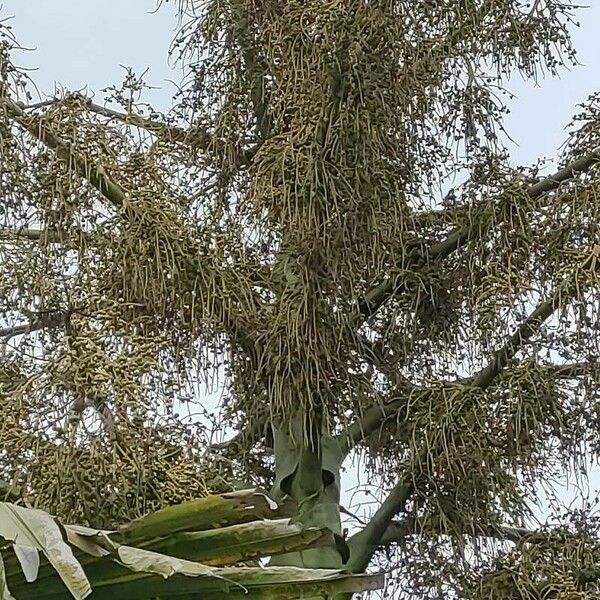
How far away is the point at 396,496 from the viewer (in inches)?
77.9

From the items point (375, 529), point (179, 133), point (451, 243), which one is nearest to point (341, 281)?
point (451, 243)

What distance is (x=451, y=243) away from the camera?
84.2 inches

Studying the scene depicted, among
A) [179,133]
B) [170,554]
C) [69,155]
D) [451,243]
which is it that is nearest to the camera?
[170,554]

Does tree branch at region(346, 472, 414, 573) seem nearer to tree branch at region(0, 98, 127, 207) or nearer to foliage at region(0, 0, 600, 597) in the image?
foliage at region(0, 0, 600, 597)

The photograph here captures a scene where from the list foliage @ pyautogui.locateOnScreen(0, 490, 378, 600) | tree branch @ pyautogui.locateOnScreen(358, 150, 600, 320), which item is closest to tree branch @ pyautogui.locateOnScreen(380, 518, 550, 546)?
tree branch @ pyautogui.locateOnScreen(358, 150, 600, 320)

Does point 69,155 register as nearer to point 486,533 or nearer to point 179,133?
point 179,133

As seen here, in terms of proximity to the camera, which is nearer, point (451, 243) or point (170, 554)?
point (170, 554)

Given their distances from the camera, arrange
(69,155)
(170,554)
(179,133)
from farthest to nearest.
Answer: (179,133) < (69,155) < (170,554)

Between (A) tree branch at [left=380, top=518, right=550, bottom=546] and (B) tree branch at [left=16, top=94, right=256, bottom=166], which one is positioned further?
(B) tree branch at [left=16, top=94, right=256, bottom=166]

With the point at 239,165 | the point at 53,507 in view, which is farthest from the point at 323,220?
the point at 53,507

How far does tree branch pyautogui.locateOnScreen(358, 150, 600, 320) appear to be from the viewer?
2.06 meters

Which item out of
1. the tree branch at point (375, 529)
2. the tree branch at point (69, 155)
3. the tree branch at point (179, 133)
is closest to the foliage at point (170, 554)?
the tree branch at point (375, 529)

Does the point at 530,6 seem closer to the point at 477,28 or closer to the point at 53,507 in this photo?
the point at 477,28

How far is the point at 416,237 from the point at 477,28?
417 millimetres
